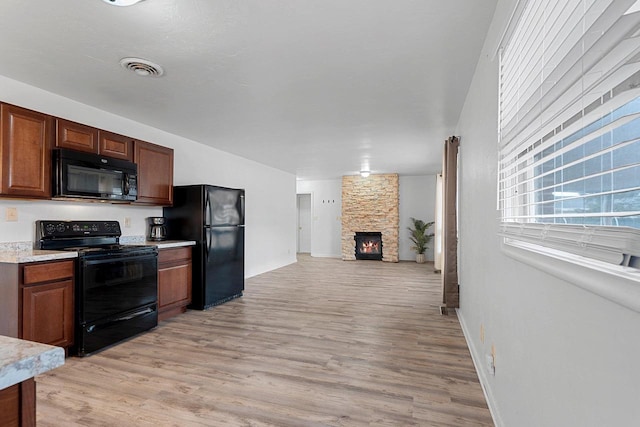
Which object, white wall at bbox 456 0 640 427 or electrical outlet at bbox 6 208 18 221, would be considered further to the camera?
electrical outlet at bbox 6 208 18 221

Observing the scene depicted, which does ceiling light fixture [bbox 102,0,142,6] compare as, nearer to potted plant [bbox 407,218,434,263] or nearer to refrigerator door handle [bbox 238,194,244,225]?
refrigerator door handle [bbox 238,194,244,225]

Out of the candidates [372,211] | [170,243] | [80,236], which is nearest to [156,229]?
[170,243]

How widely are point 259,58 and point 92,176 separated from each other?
211 cm

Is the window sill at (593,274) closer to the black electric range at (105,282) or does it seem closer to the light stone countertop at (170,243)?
the black electric range at (105,282)

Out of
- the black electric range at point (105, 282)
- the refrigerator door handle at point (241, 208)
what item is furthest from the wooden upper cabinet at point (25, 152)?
the refrigerator door handle at point (241, 208)

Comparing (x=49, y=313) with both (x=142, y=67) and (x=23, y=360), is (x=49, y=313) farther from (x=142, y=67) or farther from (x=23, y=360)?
(x=23, y=360)

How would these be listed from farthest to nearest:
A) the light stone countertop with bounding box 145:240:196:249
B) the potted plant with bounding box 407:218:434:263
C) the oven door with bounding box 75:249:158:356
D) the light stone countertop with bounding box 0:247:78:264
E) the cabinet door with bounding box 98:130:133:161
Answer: the potted plant with bounding box 407:218:434:263 < the light stone countertop with bounding box 145:240:196:249 < the cabinet door with bounding box 98:130:133:161 < the oven door with bounding box 75:249:158:356 < the light stone countertop with bounding box 0:247:78:264

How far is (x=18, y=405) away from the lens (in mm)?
676

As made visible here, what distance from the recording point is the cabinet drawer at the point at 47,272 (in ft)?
8.45

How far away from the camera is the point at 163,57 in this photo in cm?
254

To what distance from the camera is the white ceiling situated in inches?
78.5

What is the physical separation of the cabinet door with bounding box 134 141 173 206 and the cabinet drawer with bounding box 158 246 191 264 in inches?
25.5

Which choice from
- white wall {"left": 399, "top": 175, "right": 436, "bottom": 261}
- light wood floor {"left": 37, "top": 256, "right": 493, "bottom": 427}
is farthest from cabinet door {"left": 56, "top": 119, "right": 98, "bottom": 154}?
white wall {"left": 399, "top": 175, "right": 436, "bottom": 261}

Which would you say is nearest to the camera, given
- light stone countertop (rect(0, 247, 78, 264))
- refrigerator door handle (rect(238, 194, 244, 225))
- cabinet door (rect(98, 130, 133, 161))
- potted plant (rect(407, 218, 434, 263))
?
light stone countertop (rect(0, 247, 78, 264))
